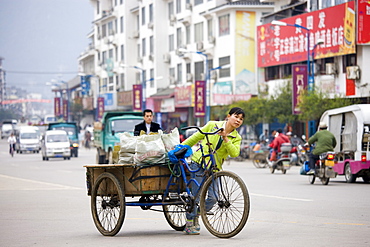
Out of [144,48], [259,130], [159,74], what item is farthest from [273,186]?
[144,48]

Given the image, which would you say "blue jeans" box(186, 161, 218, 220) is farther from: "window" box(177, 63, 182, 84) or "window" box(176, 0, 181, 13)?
"window" box(176, 0, 181, 13)

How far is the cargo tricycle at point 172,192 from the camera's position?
9.30 metres

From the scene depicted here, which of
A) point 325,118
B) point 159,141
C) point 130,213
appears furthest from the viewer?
point 325,118

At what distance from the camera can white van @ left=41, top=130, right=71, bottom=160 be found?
46144mm

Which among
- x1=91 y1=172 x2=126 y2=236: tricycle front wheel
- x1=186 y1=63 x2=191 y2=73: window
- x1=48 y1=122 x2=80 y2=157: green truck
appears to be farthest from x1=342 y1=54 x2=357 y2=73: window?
x1=91 y1=172 x2=126 y2=236: tricycle front wheel

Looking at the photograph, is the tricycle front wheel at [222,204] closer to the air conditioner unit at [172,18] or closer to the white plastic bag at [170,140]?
the white plastic bag at [170,140]

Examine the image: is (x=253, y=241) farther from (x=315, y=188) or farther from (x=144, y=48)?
(x=144, y=48)

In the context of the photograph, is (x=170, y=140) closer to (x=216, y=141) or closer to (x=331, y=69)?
(x=216, y=141)

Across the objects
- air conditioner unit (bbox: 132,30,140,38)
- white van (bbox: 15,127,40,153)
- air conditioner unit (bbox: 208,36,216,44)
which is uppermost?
air conditioner unit (bbox: 132,30,140,38)

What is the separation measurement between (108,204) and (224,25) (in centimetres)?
5003

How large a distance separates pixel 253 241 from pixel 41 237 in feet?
9.61

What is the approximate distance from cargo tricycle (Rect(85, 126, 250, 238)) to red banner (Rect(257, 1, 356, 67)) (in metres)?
29.6

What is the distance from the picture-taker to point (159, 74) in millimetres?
75250

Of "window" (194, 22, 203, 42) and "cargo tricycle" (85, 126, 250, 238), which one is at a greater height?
"window" (194, 22, 203, 42)
